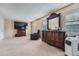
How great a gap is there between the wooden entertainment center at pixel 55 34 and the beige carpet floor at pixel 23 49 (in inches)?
14.6

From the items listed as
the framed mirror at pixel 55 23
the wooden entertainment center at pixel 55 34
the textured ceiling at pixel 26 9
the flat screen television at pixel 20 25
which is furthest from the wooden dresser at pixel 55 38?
the textured ceiling at pixel 26 9

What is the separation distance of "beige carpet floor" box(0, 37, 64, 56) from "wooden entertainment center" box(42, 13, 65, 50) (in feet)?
1.21

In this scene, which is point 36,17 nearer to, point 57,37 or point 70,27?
point 70,27

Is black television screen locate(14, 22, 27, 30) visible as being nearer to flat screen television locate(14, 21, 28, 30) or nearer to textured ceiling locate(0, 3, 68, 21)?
flat screen television locate(14, 21, 28, 30)

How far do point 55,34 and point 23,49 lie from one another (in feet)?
4.97

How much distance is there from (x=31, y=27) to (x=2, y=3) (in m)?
1.00

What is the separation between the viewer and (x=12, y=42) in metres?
4.11

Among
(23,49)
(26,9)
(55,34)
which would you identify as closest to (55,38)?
(55,34)

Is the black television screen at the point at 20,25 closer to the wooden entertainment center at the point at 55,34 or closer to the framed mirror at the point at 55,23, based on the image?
the wooden entertainment center at the point at 55,34

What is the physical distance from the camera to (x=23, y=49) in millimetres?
3607

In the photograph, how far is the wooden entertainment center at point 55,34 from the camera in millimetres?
4089

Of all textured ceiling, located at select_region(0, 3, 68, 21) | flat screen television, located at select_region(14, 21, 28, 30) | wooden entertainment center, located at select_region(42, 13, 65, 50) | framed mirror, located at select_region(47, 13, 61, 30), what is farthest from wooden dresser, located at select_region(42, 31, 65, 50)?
textured ceiling, located at select_region(0, 3, 68, 21)

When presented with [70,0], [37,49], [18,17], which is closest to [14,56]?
[37,49]

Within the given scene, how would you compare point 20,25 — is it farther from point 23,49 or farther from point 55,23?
point 55,23
